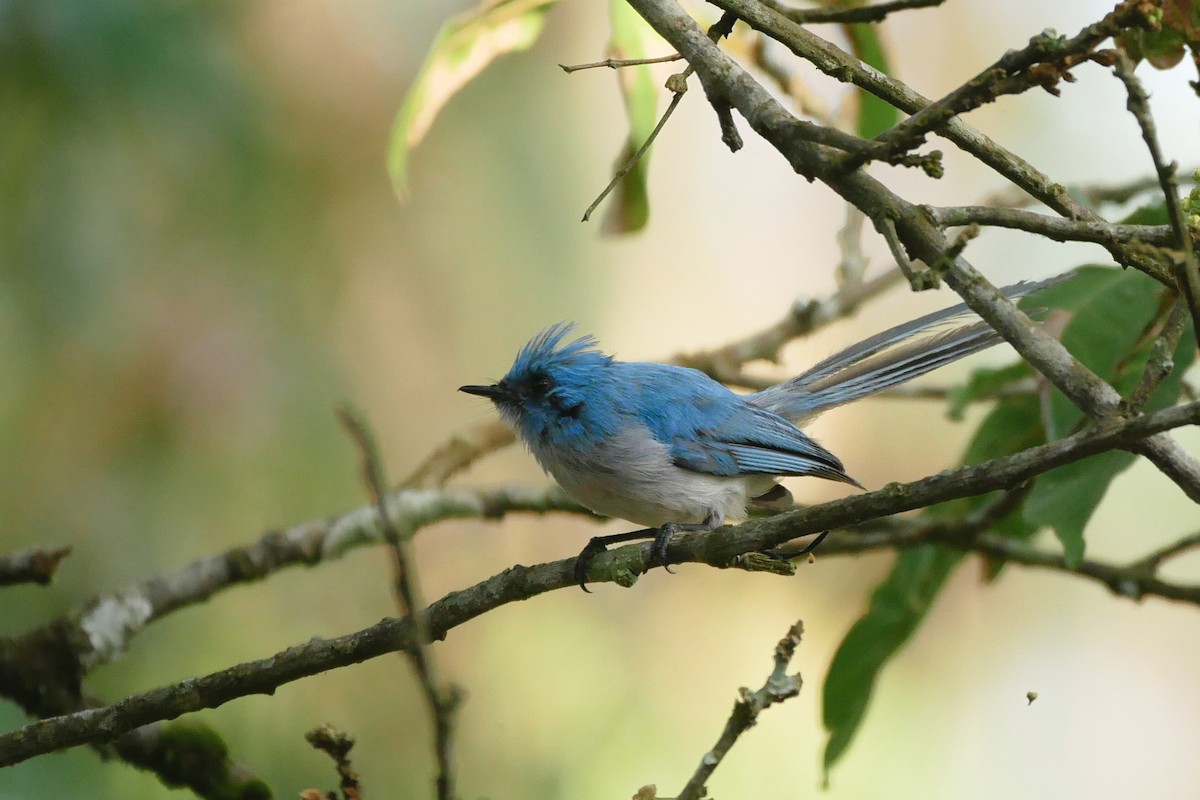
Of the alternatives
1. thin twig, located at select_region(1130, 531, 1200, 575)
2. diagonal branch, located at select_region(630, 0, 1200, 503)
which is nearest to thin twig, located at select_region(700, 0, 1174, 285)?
diagonal branch, located at select_region(630, 0, 1200, 503)

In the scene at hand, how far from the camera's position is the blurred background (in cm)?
470

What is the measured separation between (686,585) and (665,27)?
4060 mm

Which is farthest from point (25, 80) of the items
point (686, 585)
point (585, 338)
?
point (686, 585)

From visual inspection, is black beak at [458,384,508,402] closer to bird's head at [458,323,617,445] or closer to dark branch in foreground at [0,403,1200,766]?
bird's head at [458,323,617,445]

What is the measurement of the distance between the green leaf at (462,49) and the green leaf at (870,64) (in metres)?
0.97

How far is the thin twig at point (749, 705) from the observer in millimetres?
1928

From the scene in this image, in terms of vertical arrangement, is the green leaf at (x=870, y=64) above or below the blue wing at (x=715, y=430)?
above

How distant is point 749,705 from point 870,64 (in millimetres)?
2200

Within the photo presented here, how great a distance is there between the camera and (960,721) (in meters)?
5.72

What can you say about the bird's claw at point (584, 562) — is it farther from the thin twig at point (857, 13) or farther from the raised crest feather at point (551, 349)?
the thin twig at point (857, 13)

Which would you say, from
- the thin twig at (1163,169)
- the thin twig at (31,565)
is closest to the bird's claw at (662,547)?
the thin twig at (1163,169)

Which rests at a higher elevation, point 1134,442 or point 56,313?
point 56,313

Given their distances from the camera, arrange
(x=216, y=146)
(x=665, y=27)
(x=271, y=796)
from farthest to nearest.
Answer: (x=216, y=146) < (x=271, y=796) < (x=665, y=27)

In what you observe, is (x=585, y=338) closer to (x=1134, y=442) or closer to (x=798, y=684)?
(x=798, y=684)
